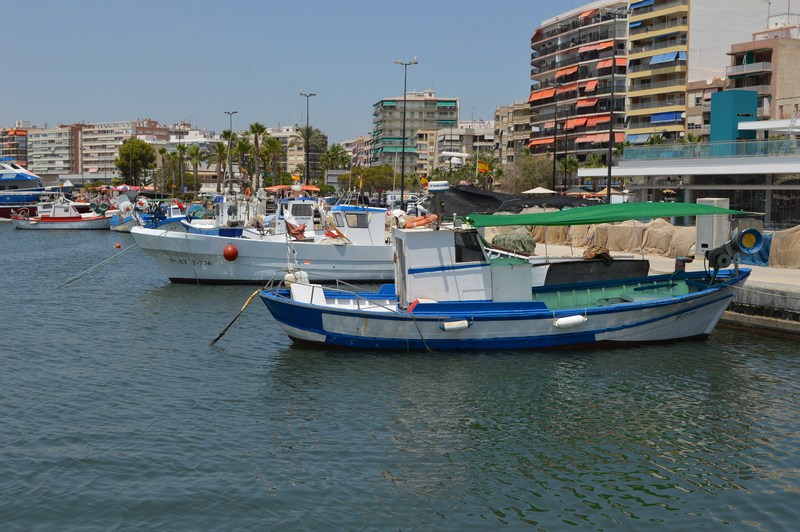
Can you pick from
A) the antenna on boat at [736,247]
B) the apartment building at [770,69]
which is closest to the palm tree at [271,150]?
the apartment building at [770,69]

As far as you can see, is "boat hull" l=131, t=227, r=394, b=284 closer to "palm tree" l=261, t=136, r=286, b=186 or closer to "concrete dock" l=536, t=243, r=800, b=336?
"concrete dock" l=536, t=243, r=800, b=336

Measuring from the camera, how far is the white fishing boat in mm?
30562

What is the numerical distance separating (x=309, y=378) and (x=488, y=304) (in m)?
4.29

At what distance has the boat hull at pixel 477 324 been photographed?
62.5 ft

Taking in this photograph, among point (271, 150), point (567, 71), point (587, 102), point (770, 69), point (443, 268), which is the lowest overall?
point (443, 268)

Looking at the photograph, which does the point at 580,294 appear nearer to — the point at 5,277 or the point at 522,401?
the point at 522,401

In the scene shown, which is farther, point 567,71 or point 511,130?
point 511,130

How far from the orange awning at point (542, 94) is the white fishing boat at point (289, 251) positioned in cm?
7371

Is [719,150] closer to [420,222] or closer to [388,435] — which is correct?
[420,222]

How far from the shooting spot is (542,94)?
336 ft

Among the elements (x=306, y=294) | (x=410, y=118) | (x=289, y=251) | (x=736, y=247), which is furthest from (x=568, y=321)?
(x=410, y=118)

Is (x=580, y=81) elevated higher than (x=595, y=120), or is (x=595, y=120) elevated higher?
(x=580, y=81)

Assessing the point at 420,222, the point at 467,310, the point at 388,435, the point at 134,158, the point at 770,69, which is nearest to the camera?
the point at 388,435

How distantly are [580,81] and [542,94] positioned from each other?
787 centimetres
